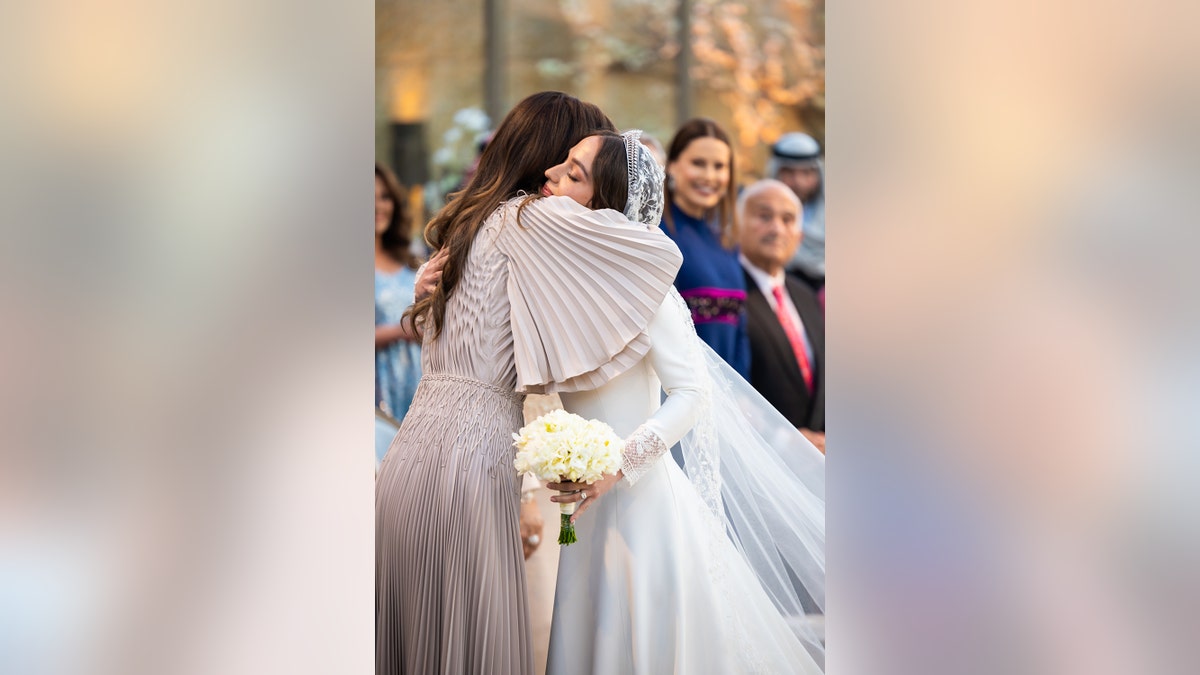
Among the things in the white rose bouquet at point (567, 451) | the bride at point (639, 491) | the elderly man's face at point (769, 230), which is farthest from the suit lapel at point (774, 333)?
the white rose bouquet at point (567, 451)

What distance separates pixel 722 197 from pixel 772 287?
0.59 meters

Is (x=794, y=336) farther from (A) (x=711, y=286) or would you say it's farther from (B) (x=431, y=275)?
(B) (x=431, y=275)

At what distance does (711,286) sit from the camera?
14.5ft

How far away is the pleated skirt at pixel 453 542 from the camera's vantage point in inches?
86.3

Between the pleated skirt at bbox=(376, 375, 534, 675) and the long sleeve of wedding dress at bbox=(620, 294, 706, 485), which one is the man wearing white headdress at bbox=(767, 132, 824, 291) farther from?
the pleated skirt at bbox=(376, 375, 534, 675)

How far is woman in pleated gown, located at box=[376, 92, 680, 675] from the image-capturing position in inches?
87.1

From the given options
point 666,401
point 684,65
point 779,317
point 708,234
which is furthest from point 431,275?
point 684,65

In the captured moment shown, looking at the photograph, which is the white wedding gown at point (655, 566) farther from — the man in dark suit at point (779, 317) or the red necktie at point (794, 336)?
the red necktie at point (794, 336)

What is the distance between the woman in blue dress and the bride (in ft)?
6.24
